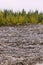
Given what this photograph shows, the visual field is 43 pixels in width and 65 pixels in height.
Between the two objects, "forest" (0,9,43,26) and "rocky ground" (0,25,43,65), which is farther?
"forest" (0,9,43,26)

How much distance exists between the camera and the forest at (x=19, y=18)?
39.7ft

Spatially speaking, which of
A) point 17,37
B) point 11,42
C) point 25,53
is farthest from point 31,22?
point 25,53

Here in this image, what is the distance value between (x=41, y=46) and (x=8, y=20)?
533 centimetres

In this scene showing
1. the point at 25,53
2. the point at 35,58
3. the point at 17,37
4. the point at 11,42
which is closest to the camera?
the point at 35,58

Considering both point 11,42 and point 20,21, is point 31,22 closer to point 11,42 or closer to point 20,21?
point 20,21

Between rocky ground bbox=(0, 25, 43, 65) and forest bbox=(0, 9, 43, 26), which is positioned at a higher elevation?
rocky ground bbox=(0, 25, 43, 65)

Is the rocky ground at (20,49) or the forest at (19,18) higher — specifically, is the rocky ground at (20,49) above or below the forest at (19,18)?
above

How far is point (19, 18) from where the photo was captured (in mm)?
12430

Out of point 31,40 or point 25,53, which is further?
point 31,40

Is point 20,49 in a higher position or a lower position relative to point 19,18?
higher

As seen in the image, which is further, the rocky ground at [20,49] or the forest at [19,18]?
the forest at [19,18]

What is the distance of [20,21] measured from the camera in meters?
12.2

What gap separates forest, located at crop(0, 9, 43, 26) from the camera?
39.7 feet

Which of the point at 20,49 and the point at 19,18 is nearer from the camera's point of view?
the point at 20,49
